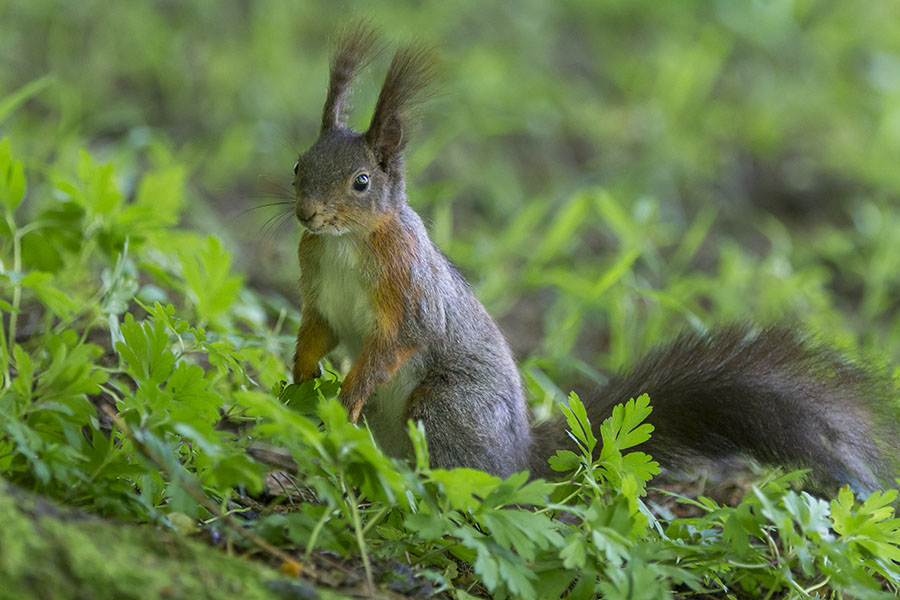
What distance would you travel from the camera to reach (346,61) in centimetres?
232

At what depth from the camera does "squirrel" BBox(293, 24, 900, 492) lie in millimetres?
2213

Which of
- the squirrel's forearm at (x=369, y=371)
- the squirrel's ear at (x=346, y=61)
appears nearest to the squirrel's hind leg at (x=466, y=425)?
the squirrel's forearm at (x=369, y=371)

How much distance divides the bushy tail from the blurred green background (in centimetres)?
76

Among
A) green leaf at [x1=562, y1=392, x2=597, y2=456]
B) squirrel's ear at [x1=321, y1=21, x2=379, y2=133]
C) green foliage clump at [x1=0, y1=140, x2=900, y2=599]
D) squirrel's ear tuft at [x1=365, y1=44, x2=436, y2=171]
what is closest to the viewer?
green foliage clump at [x1=0, y1=140, x2=900, y2=599]

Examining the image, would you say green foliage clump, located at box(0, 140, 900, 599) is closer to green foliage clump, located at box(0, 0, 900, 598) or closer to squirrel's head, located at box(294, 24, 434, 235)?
green foliage clump, located at box(0, 0, 900, 598)

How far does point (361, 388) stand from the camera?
2188mm

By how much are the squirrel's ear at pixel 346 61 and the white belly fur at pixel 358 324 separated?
326 mm

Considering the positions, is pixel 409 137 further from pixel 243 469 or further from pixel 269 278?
pixel 269 278

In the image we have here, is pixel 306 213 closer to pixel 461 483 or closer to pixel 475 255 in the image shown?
pixel 461 483

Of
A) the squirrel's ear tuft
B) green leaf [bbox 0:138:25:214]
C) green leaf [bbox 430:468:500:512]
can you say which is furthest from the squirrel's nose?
green leaf [bbox 430:468:500:512]

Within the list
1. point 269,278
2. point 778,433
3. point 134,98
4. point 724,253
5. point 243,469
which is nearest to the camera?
point 243,469

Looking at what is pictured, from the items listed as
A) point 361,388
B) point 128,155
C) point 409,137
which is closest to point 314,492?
point 361,388

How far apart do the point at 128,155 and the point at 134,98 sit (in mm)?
1448

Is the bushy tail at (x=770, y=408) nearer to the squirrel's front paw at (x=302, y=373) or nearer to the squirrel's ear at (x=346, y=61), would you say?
the squirrel's front paw at (x=302, y=373)
